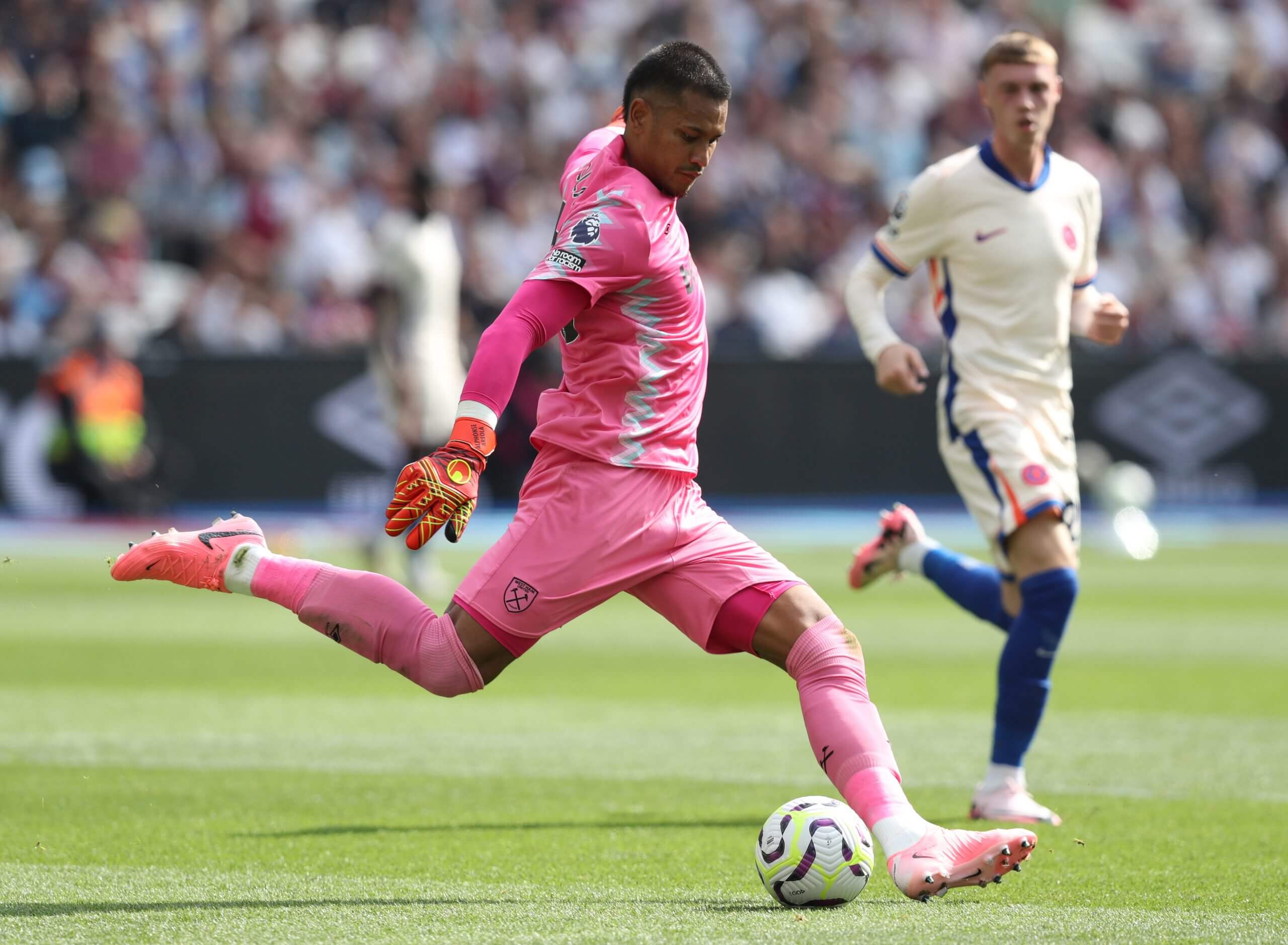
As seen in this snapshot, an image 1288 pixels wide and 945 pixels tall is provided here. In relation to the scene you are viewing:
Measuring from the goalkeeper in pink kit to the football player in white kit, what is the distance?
4.95 feet

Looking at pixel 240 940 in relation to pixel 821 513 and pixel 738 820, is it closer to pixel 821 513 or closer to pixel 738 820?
pixel 738 820

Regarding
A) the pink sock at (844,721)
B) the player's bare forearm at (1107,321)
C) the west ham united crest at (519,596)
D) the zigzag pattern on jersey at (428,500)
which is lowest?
the pink sock at (844,721)

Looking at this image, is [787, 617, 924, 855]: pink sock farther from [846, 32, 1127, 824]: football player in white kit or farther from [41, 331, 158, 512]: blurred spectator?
[41, 331, 158, 512]: blurred spectator

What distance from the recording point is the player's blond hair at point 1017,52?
21.9ft

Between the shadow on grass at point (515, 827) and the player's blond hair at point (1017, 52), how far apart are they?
2719mm

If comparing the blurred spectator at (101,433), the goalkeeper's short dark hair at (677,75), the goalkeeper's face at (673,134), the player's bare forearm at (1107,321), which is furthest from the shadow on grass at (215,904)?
the blurred spectator at (101,433)

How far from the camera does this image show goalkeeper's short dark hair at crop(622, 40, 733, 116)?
487cm

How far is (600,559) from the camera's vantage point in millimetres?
4980

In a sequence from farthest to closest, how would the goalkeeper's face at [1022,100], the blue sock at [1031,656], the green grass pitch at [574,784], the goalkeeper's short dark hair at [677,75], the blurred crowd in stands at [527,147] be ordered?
the blurred crowd in stands at [527,147] < the goalkeeper's face at [1022,100] < the blue sock at [1031,656] < the goalkeeper's short dark hair at [677,75] < the green grass pitch at [574,784]

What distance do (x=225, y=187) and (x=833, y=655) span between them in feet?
56.7

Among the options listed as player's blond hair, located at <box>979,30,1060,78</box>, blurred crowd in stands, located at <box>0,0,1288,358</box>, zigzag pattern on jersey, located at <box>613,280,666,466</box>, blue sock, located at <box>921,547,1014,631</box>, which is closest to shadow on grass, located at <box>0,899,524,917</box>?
zigzag pattern on jersey, located at <box>613,280,666,466</box>

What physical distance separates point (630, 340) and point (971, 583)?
8.38 ft

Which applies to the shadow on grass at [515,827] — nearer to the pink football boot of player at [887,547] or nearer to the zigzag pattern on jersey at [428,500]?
the pink football boot of player at [887,547]

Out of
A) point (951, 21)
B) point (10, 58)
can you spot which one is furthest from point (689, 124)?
point (951, 21)
